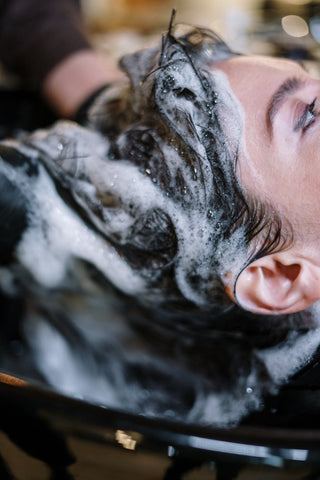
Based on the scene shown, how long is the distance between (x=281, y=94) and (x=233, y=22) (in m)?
1.52

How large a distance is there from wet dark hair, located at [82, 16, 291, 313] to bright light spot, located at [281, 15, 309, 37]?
3.36ft

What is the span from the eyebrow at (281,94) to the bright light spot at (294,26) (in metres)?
1.05

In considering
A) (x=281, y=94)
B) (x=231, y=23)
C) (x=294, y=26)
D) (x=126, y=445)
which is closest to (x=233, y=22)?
(x=231, y=23)

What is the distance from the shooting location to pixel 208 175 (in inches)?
25.2

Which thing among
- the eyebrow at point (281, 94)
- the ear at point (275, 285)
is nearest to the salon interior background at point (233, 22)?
the eyebrow at point (281, 94)

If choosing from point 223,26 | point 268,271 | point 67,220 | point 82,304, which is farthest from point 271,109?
point 223,26

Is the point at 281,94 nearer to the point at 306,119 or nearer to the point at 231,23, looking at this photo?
the point at 306,119

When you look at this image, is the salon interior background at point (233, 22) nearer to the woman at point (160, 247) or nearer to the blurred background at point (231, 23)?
the blurred background at point (231, 23)

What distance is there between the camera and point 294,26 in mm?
1664

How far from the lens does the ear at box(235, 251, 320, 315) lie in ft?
1.96

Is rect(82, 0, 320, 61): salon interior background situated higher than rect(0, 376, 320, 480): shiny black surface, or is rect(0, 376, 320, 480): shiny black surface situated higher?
rect(82, 0, 320, 61): salon interior background

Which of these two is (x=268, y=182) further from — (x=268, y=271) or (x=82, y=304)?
(x=82, y=304)

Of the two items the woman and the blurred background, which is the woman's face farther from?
the blurred background

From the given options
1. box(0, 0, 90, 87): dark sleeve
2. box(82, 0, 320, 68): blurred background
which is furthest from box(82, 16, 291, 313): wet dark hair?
box(0, 0, 90, 87): dark sleeve
